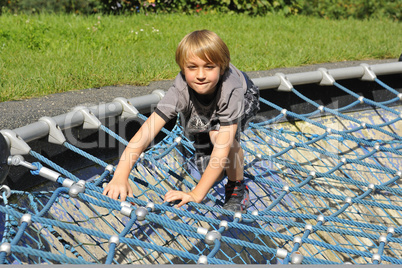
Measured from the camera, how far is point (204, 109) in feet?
7.11

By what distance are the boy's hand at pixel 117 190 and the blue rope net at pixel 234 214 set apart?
0.16 feet

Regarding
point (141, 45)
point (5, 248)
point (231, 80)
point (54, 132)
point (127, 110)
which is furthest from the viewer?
point (141, 45)

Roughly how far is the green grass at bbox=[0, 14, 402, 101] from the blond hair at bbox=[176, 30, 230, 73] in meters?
1.17

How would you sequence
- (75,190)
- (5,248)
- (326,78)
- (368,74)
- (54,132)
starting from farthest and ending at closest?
(368,74) < (326,78) < (54,132) < (75,190) < (5,248)

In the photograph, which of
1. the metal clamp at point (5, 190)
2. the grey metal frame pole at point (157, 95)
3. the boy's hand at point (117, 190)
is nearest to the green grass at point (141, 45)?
the grey metal frame pole at point (157, 95)

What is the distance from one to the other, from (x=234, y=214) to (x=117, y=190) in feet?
1.62

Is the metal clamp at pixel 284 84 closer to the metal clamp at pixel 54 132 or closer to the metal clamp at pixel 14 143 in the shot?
the metal clamp at pixel 54 132

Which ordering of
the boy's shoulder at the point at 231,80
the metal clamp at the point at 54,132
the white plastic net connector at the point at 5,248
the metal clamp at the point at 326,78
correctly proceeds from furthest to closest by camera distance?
the metal clamp at the point at 326,78, the metal clamp at the point at 54,132, the boy's shoulder at the point at 231,80, the white plastic net connector at the point at 5,248

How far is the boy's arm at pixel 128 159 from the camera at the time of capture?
5.99 ft

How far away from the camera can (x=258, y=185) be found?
295 cm

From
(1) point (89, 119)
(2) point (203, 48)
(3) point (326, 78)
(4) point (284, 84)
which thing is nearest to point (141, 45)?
(4) point (284, 84)

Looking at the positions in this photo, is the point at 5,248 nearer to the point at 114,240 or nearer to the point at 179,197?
the point at 114,240

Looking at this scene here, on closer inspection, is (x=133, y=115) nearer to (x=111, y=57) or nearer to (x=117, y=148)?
(x=117, y=148)

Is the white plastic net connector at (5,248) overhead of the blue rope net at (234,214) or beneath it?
overhead
